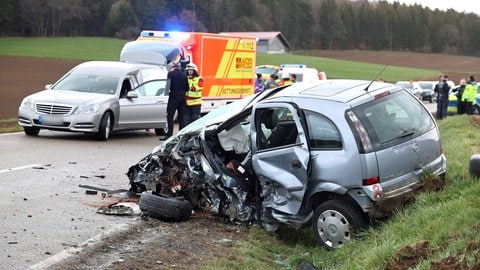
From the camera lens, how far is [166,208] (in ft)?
23.8

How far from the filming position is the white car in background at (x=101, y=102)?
14180 mm

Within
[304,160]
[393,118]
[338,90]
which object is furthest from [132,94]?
[393,118]

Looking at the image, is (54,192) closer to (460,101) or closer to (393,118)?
(393,118)

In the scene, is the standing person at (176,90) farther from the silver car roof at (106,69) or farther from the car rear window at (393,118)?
the car rear window at (393,118)

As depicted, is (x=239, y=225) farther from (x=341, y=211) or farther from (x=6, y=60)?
(x=6, y=60)

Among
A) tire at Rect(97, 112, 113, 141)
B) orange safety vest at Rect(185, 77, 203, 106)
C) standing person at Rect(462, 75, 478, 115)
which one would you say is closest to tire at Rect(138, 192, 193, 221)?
orange safety vest at Rect(185, 77, 203, 106)

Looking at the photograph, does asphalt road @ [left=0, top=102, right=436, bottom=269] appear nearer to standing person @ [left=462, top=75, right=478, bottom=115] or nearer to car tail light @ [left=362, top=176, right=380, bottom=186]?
car tail light @ [left=362, top=176, right=380, bottom=186]

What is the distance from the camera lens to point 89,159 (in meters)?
11.8

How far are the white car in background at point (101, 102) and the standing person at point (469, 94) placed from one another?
12.2 meters

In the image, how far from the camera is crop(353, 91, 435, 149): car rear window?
21.0 feet

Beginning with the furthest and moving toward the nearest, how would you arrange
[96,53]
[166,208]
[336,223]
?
1. [96,53]
2. [166,208]
3. [336,223]

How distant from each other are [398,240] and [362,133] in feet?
3.89

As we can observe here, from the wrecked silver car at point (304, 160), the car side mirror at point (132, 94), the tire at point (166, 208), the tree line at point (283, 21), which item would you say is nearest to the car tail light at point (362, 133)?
the wrecked silver car at point (304, 160)

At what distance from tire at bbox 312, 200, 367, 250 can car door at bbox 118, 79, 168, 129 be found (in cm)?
959
